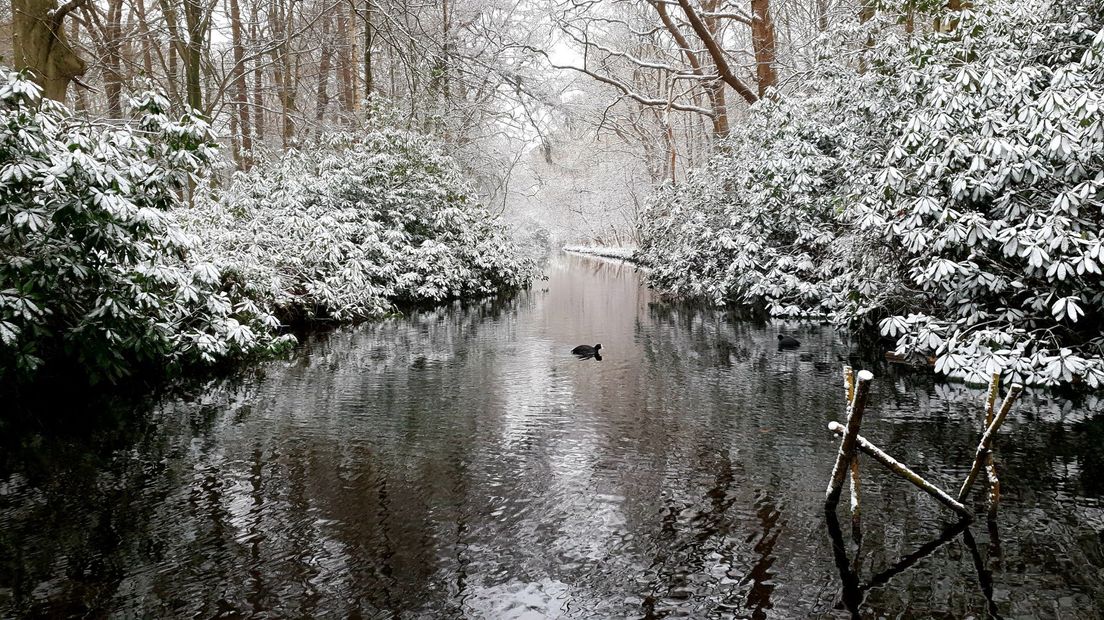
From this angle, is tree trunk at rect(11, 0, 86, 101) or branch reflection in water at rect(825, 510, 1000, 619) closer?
branch reflection in water at rect(825, 510, 1000, 619)

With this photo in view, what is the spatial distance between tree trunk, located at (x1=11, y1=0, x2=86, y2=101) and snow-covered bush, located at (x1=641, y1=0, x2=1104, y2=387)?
11106 millimetres

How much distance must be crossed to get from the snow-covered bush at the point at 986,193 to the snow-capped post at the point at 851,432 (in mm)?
4050

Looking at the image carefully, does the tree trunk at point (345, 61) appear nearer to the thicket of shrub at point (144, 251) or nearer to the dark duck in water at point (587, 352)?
the thicket of shrub at point (144, 251)

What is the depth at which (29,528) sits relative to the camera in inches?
179

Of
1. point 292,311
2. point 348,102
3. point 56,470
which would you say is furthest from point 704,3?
point 56,470

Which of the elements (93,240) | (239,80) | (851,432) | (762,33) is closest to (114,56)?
(239,80)

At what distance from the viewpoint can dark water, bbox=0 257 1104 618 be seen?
3.71 metres

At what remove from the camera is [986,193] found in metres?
7.97

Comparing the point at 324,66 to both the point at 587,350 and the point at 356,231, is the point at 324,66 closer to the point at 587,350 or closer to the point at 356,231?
the point at 356,231

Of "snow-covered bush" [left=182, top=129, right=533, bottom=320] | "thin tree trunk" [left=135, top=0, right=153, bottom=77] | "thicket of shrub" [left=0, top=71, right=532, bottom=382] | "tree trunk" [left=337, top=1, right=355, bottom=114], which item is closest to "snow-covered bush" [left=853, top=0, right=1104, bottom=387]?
"thicket of shrub" [left=0, top=71, right=532, bottom=382]

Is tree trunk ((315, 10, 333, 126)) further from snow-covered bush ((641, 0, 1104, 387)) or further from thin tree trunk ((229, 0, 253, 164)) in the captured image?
snow-covered bush ((641, 0, 1104, 387))

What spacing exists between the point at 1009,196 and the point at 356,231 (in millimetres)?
13356

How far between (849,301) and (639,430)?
249 inches

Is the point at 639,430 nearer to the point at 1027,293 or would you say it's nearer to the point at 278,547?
the point at 278,547
